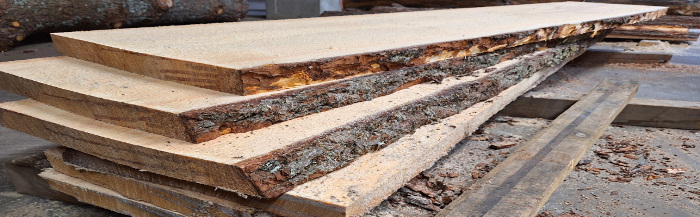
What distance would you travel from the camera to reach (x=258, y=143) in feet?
4.56

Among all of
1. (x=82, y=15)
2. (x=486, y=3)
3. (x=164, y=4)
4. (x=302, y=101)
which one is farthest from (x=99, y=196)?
(x=486, y=3)

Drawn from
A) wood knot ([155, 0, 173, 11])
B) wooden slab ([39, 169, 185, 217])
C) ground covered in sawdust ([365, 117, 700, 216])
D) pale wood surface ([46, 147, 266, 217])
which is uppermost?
wood knot ([155, 0, 173, 11])

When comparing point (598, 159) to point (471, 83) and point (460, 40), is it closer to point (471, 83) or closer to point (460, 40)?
point (471, 83)

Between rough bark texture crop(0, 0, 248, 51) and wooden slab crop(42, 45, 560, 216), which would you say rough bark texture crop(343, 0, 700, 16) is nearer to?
rough bark texture crop(0, 0, 248, 51)

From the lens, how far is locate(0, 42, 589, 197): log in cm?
131

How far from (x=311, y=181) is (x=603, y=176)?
52.8 inches

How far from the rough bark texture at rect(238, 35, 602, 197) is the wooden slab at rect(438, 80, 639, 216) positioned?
328 millimetres

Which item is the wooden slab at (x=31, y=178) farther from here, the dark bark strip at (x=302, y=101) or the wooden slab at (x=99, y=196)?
the dark bark strip at (x=302, y=101)

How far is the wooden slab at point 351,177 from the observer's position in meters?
1.34

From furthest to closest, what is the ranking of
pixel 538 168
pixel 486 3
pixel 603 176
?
pixel 486 3 → pixel 603 176 → pixel 538 168

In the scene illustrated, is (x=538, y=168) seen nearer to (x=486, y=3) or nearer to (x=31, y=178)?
(x=31, y=178)

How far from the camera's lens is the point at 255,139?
1.43m

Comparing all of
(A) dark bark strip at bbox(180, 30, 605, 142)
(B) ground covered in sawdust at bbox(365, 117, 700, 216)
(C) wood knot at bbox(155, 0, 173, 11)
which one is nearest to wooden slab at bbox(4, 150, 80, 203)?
(A) dark bark strip at bbox(180, 30, 605, 142)

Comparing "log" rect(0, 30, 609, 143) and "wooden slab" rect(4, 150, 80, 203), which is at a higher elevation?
"log" rect(0, 30, 609, 143)
